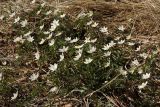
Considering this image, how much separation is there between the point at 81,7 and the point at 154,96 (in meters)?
1.61

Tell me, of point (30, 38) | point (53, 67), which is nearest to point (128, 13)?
point (30, 38)

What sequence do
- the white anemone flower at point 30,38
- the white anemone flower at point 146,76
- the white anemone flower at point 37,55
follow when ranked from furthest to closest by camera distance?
the white anemone flower at point 30,38 → the white anemone flower at point 37,55 → the white anemone flower at point 146,76

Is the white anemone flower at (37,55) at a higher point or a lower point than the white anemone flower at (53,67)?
lower

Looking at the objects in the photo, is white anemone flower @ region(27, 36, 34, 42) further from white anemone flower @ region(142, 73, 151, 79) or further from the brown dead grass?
white anemone flower @ region(142, 73, 151, 79)

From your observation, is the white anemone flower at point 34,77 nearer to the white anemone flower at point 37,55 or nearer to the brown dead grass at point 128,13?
the white anemone flower at point 37,55

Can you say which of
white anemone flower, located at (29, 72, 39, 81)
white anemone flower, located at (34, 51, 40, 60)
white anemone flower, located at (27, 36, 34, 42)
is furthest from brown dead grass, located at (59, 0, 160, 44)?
white anemone flower, located at (29, 72, 39, 81)

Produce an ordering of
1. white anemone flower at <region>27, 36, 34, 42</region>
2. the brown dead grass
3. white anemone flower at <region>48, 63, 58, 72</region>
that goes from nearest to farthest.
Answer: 1. white anemone flower at <region>48, 63, 58, 72</region>
2. white anemone flower at <region>27, 36, 34, 42</region>
3. the brown dead grass

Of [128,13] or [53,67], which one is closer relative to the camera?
[53,67]

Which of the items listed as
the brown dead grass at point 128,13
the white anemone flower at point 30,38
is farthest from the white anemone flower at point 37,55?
the brown dead grass at point 128,13

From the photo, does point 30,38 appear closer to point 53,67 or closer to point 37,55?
point 37,55

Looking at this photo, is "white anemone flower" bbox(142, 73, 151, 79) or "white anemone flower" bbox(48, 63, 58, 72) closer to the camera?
"white anemone flower" bbox(142, 73, 151, 79)

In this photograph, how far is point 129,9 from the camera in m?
4.57

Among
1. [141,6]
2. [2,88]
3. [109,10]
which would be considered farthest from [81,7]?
[2,88]

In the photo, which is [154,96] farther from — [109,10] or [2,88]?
[109,10]
